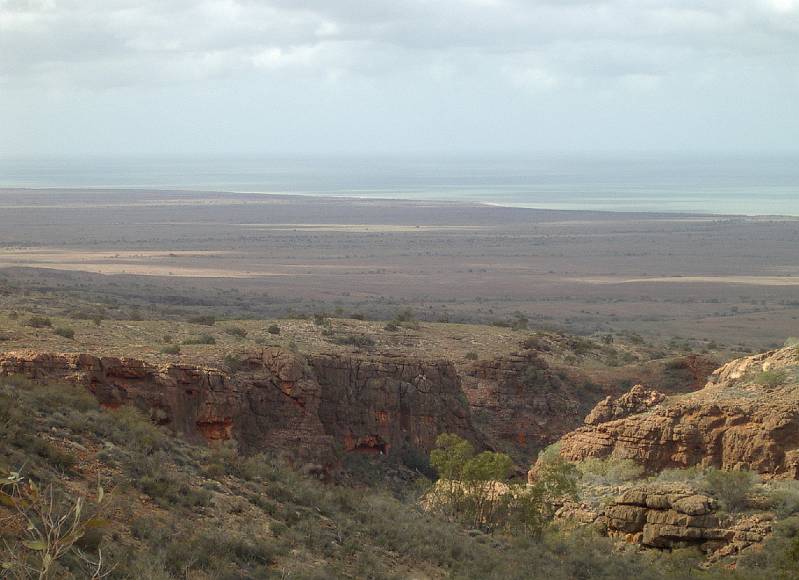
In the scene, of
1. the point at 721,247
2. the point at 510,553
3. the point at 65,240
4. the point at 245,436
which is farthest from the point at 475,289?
the point at 510,553

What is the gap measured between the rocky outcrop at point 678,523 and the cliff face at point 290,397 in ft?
28.9

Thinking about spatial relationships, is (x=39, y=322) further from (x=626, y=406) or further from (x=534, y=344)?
(x=534, y=344)

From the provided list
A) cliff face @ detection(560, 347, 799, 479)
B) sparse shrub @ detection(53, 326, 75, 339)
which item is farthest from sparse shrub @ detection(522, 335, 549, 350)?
sparse shrub @ detection(53, 326, 75, 339)

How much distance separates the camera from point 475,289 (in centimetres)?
8806

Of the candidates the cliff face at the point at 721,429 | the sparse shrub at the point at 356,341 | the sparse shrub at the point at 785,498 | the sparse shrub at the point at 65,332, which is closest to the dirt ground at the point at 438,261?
the sparse shrub at the point at 356,341

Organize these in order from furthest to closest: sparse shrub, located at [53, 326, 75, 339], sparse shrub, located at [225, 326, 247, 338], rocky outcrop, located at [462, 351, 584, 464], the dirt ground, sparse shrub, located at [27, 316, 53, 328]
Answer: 1. the dirt ground
2. rocky outcrop, located at [462, 351, 584, 464]
3. sparse shrub, located at [225, 326, 247, 338]
4. sparse shrub, located at [27, 316, 53, 328]
5. sparse shrub, located at [53, 326, 75, 339]

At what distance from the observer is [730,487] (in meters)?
19.2

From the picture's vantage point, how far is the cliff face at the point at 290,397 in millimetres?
24000

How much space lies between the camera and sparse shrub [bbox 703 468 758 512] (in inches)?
750

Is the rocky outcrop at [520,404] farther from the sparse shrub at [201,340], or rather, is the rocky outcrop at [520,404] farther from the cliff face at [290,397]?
the sparse shrub at [201,340]

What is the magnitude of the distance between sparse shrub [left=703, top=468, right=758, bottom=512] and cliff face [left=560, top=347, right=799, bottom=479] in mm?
1087

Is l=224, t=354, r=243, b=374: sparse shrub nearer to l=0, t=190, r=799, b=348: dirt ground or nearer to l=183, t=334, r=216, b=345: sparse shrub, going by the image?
l=183, t=334, r=216, b=345: sparse shrub

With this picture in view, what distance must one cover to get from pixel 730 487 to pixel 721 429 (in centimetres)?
261

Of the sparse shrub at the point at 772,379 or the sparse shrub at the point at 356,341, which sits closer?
the sparse shrub at the point at 772,379
